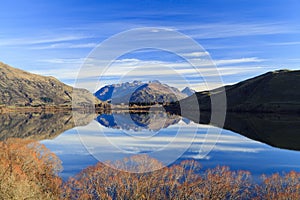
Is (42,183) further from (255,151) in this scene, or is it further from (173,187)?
(255,151)

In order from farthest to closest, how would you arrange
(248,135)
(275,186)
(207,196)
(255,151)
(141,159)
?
1. (248,135)
2. (255,151)
3. (141,159)
4. (275,186)
5. (207,196)

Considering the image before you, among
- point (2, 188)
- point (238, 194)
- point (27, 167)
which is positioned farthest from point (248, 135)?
point (2, 188)

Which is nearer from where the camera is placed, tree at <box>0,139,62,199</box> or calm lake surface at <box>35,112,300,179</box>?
tree at <box>0,139,62,199</box>

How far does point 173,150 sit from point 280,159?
2465cm

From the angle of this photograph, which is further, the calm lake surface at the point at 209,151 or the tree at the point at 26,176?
the calm lake surface at the point at 209,151

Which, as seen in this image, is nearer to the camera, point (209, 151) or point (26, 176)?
point (26, 176)

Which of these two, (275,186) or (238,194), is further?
(275,186)

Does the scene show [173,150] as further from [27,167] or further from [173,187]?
[27,167]

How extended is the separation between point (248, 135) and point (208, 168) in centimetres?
5588

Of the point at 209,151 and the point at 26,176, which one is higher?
the point at 26,176

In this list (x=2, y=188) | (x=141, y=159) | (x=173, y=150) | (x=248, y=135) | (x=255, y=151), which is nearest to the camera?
(x=2, y=188)

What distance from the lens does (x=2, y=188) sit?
39.8 metres

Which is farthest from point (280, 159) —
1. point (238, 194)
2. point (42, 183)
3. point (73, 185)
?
point (42, 183)

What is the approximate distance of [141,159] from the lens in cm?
6425
